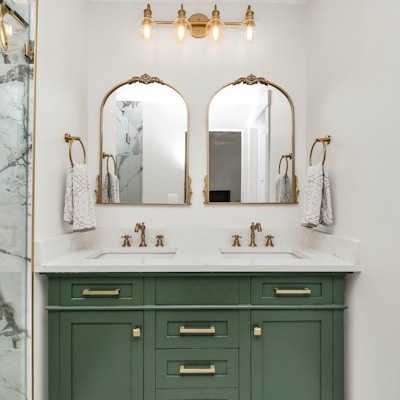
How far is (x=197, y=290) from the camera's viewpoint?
5.38 ft

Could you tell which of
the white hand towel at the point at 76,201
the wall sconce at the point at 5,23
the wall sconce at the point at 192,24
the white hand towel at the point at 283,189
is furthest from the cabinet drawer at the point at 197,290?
the wall sconce at the point at 192,24

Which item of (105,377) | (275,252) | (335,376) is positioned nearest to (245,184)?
(275,252)

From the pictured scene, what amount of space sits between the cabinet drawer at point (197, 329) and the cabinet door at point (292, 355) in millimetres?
114

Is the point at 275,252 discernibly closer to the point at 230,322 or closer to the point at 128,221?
the point at 230,322

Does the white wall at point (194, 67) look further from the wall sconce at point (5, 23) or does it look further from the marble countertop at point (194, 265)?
the wall sconce at point (5, 23)

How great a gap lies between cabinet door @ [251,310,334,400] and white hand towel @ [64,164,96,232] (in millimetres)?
1011

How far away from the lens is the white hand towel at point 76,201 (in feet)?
6.01

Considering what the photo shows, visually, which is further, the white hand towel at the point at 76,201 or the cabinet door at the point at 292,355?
the white hand towel at the point at 76,201

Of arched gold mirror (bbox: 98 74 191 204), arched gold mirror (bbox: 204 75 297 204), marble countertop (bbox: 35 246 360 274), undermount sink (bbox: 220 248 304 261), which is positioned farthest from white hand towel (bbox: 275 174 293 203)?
arched gold mirror (bbox: 98 74 191 204)

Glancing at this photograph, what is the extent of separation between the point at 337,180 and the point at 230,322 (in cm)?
93

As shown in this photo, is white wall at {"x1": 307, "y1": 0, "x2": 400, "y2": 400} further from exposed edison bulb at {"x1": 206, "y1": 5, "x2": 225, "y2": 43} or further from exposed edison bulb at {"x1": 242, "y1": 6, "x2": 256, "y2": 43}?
exposed edison bulb at {"x1": 206, "y1": 5, "x2": 225, "y2": 43}

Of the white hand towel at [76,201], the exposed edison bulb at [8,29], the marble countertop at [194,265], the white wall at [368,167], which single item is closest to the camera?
the white wall at [368,167]

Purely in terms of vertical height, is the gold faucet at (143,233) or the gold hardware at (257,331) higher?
the gold faucet at (143,233)

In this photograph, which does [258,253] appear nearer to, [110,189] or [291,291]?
[291,291]
